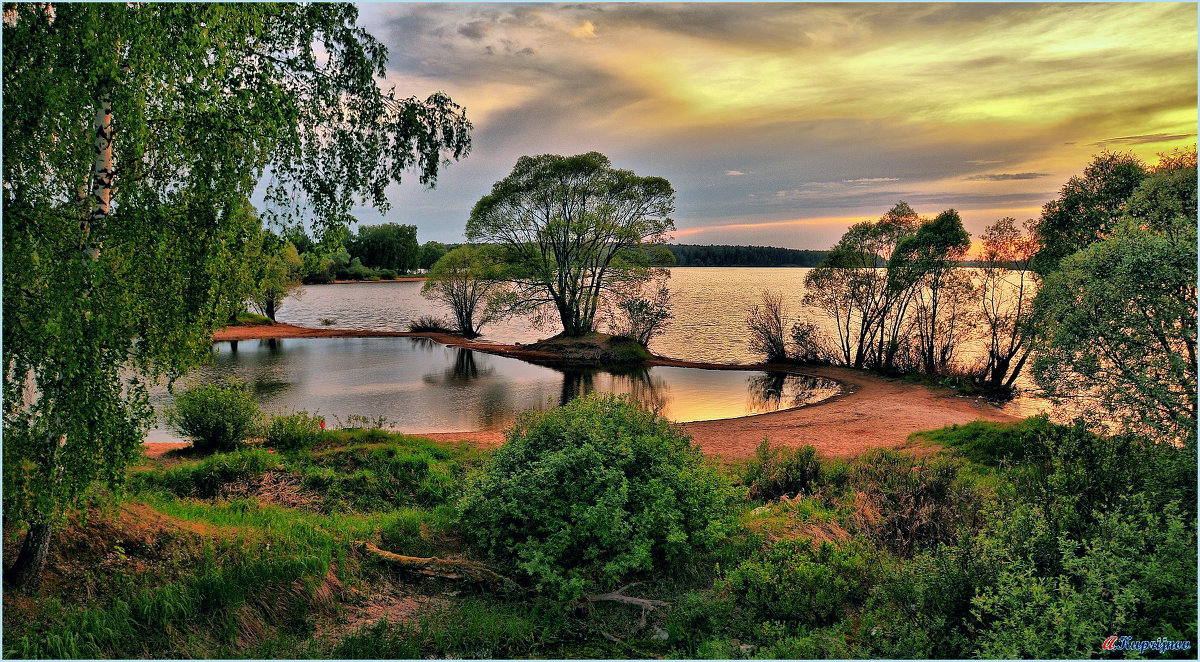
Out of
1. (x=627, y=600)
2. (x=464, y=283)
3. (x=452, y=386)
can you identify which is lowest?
(x=452, y=386)

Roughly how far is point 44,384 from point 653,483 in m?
5.15

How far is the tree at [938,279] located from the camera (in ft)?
75.3

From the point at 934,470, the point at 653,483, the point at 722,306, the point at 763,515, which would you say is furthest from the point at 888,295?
the point at 722,306

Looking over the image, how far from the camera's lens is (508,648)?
4.83 metres

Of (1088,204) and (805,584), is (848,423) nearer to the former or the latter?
(1088,204)

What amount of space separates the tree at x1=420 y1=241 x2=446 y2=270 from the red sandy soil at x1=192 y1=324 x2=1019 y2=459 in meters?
74.3

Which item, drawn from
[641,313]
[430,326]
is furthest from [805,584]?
[430,326]

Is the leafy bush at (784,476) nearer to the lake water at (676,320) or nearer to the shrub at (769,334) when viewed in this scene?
the lake water at (676,320)

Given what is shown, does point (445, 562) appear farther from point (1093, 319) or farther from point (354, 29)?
point (1093, 319)

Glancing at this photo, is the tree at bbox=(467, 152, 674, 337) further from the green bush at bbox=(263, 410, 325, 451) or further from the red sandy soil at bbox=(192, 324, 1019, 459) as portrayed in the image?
the green bush at bbox=(263, 410, 325, 451)

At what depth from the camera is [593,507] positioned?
5629mm

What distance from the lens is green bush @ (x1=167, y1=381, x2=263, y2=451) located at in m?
11.8

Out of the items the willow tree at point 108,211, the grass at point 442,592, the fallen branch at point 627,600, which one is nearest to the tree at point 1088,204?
the grass at point 442,592

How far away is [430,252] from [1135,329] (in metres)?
Answer: 97.1
